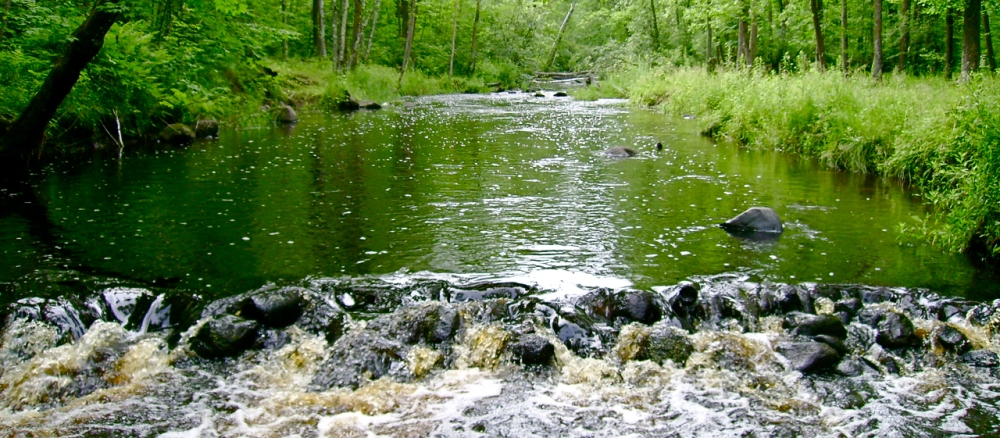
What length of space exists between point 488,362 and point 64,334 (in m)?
3.64

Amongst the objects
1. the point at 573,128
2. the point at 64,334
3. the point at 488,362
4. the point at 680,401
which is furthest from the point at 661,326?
the point at 573,128

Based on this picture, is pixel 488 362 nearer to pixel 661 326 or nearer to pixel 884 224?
pixel 661 326

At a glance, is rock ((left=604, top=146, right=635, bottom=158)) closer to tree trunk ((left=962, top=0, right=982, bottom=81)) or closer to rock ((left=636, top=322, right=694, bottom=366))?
rock ((left=636, top=322, right=694, bottom=366))

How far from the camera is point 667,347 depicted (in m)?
6.25

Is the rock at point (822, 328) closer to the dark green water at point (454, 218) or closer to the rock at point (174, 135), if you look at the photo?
the dark green water at point (454, 218)

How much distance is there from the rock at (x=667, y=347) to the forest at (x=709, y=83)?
392cm

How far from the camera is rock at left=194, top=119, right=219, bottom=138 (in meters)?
18.5

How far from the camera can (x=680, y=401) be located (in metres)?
5.46

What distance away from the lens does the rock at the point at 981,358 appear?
6027mm

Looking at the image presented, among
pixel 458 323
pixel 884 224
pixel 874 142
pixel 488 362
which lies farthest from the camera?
pixel 874 142

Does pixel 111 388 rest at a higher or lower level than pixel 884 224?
lower

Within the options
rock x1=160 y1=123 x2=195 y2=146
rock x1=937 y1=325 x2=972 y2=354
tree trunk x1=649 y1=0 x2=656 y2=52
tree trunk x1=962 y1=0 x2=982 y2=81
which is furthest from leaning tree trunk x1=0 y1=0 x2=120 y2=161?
tree trunk x1=649 y1=0 x2=656 y2=52

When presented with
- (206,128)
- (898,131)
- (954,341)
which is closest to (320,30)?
(206,128)

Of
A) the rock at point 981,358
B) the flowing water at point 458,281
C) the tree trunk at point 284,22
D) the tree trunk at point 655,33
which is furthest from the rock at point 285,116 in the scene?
the tree trunk at point 655,33
